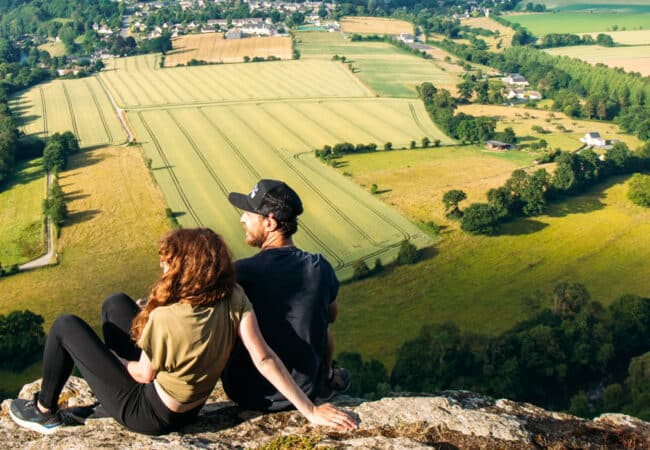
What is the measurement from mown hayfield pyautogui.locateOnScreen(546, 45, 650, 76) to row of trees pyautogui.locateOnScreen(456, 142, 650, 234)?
55584 mm

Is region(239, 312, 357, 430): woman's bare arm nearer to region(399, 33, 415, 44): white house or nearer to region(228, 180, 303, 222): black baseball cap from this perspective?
region(228, 180, 303, 222): black baseball cap

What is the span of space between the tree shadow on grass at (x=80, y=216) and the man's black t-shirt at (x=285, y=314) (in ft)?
162

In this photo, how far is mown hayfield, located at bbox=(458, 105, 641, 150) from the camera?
7900 cm

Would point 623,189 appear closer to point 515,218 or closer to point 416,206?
point 515,218

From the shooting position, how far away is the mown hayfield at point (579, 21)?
532 ft

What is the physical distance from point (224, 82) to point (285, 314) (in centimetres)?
10381

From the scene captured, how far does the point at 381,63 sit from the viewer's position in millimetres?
122562

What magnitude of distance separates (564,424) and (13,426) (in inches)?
282

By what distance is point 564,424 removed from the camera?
825cm

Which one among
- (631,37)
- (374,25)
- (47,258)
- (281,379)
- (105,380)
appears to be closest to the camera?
(281,379)

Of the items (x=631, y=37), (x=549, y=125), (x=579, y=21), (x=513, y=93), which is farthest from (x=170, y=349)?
(x=579, y=21)

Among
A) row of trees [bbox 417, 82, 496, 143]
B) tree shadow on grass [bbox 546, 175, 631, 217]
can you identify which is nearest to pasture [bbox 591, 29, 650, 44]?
row of trees [bbox 417, 82, 496, 143]

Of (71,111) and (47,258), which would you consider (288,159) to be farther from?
(71,111)

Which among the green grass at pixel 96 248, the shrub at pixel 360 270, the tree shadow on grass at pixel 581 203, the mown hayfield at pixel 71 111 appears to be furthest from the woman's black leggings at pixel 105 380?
the mown hayfield at pixel 71 111
